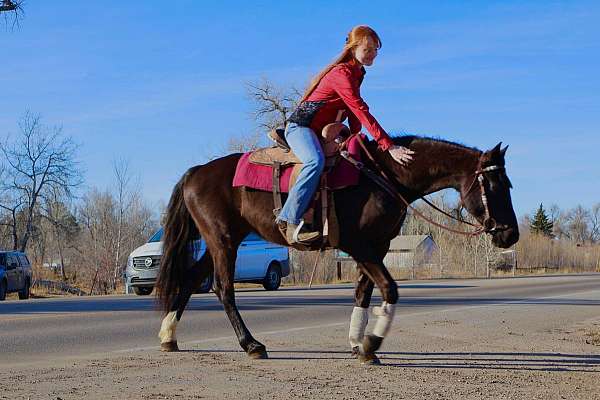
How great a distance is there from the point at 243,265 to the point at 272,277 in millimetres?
1358

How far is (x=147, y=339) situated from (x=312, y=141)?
12.7ft

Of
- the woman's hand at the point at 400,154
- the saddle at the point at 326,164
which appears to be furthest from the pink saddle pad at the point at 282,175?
the woman's hand at the point at 400,154

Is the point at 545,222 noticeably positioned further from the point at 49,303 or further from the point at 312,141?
the point at 312,141

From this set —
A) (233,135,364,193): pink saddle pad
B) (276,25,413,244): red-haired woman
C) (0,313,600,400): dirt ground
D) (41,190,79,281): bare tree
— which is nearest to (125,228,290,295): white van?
(0,313,600,400): dirt ground

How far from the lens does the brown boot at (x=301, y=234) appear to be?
7301 millimetres

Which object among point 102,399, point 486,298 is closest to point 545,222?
point 486,298

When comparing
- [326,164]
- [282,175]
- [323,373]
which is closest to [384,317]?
[323,373]

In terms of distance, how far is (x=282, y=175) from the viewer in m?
7.70

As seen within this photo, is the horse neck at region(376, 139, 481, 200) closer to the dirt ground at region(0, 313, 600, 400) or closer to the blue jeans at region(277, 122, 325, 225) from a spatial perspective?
the blue jeans at region(277, 122, 325, 225)

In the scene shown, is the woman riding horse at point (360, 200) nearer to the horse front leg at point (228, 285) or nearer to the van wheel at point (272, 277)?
the horse front leg at point (228, 285)

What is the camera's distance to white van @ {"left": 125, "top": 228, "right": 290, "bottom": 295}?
21.5 m

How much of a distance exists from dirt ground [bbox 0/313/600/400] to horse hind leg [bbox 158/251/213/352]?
0.55 feet

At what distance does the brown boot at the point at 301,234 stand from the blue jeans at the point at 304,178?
5cm

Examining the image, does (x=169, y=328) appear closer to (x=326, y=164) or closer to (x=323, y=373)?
(x=323, y=373)
